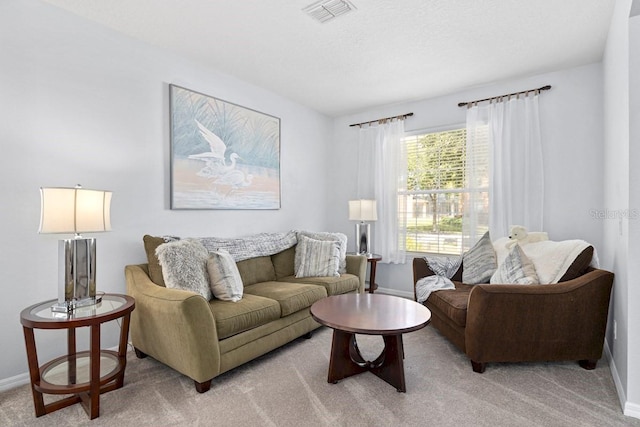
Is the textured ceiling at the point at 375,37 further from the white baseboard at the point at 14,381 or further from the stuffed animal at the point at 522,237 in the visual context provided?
the white baseboard at the point at 14,381

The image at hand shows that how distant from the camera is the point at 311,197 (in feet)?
15.9

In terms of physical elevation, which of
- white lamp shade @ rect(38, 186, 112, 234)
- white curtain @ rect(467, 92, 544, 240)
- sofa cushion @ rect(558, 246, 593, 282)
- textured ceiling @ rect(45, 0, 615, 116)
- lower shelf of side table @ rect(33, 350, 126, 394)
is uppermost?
textured ceiling @ rect(45, 0, 615, 116)

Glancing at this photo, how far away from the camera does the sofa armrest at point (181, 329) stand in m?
2.10

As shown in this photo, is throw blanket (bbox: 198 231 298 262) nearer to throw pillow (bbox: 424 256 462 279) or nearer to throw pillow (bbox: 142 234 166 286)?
throw pillow (bbox: 142 234 166 286)

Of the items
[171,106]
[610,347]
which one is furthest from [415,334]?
[171,106]

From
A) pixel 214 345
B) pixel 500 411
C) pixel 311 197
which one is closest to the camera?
pixel 500 411

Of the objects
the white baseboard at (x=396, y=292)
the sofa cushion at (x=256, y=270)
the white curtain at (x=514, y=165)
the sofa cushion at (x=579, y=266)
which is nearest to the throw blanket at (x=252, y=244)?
the sofa cushion at (x=256, y=270)

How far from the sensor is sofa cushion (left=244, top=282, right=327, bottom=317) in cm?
279

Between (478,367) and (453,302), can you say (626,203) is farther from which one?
(478,367)

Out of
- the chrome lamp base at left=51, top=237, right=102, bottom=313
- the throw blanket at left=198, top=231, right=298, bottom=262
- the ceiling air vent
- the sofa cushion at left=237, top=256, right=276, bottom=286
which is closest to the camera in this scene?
the chrome lamp base at left=51, top=237, right=102, bottom=313

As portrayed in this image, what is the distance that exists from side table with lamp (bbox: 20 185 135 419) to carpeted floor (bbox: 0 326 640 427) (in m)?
0.16

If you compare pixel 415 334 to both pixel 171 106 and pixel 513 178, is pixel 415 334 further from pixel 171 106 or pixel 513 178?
pixel 171 106

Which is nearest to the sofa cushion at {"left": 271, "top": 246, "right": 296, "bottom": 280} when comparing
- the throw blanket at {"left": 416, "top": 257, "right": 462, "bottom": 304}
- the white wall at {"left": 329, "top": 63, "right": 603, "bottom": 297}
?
the throw blanket at {"left": 416, "top": 257, "right": 462, "bottom": 304}

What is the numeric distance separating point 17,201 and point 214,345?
160 cm
